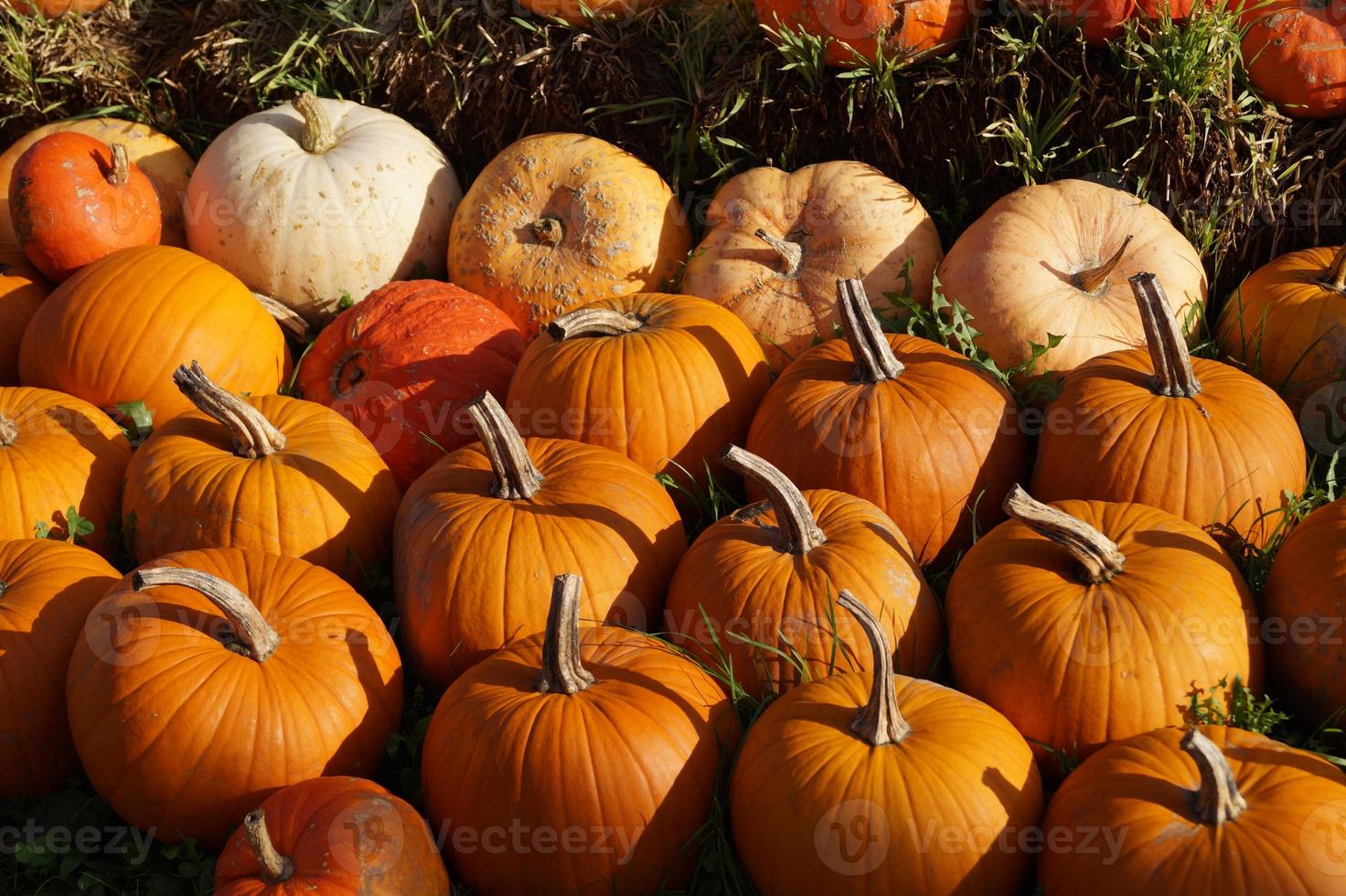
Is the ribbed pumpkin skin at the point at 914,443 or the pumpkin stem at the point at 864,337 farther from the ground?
the pumpkin stem at the point at 864,337

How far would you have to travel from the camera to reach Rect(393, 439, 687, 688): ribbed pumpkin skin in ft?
9.71

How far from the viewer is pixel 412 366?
393 centimetres

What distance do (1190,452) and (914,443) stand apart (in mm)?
723

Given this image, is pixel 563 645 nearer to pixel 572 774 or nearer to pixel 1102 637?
pixel 572 774

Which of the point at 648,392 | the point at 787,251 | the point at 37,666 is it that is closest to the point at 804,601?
the point at 648,392

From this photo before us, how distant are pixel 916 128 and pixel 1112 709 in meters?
2.48

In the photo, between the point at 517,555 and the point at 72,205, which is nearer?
the point at 517,555

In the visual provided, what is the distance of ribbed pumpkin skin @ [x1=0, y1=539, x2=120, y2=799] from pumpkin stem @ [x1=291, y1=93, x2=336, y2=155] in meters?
2.22

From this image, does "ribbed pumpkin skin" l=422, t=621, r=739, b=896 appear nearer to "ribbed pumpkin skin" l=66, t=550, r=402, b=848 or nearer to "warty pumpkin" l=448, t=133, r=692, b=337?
"ribbed pumpkin skin" l=66, t=550, r=402, b=848

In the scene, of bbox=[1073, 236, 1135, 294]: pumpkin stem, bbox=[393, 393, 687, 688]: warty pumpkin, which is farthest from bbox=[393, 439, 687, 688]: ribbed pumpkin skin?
bbox=[1073, 236, 1135, 294]: pumpkin stem

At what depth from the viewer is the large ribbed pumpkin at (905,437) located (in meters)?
3.25

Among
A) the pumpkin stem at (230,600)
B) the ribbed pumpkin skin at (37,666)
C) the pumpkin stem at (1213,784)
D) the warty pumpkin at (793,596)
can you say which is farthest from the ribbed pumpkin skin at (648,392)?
the pumpkin stem at (1213,784)

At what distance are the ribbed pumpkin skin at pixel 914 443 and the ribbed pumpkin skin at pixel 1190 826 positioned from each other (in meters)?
0.98

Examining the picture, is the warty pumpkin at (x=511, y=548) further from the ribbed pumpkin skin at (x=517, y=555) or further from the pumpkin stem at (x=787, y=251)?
the pumpkin stem at (x=787, y=251)
